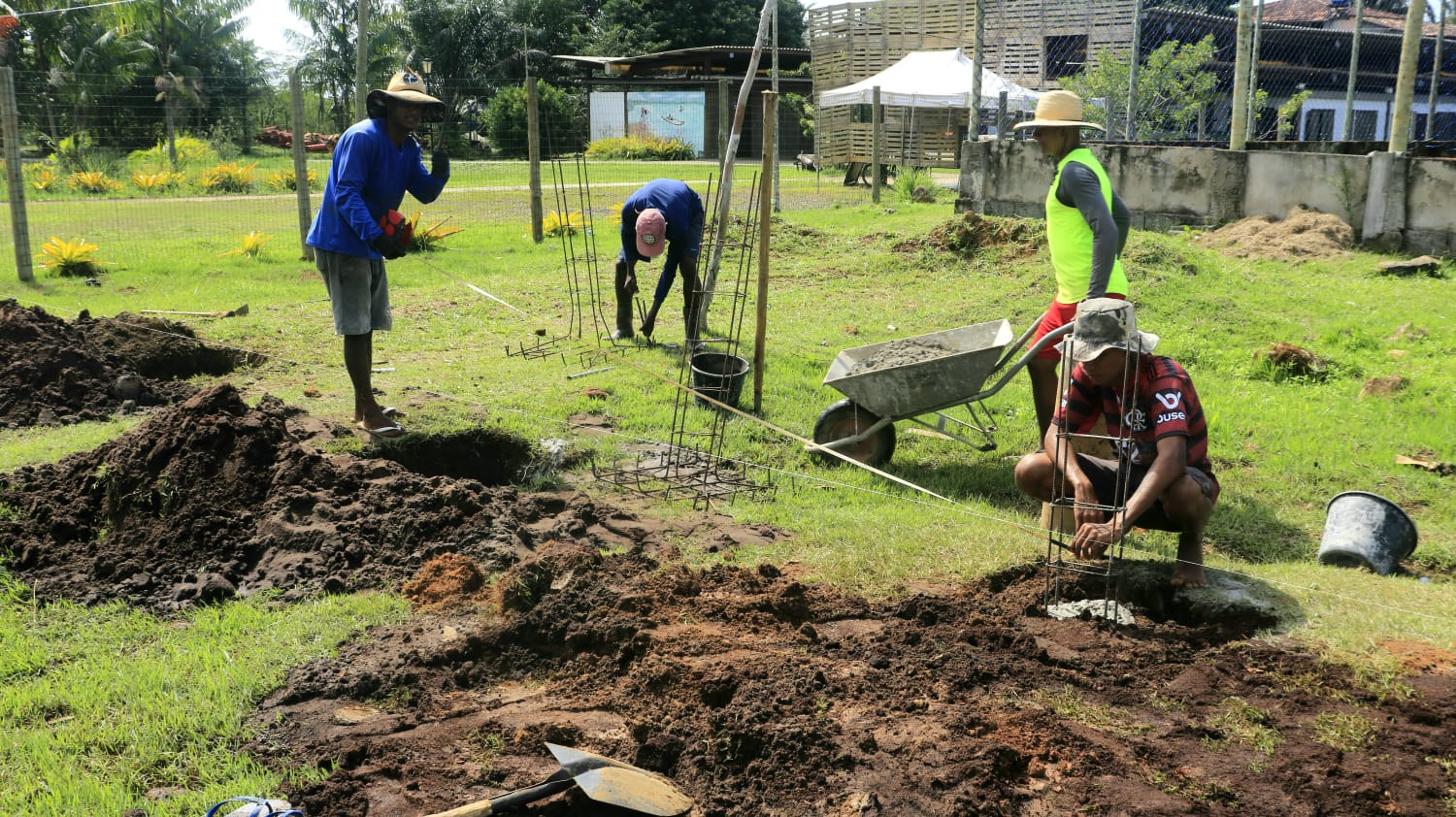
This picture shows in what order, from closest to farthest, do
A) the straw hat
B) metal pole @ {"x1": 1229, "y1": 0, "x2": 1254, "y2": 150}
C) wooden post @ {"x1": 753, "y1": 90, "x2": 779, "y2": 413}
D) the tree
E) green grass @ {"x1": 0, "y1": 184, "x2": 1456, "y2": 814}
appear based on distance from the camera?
green grass @ {"x1": 0, "y1": 184, "x2": 1456, "y2": 814}
the straw hat
wooden post @ {"x1": 753, "y1": 90, "x2": 779, "y2": 413}
metal pole @ {"x1": 1229, "y1": 0, "x2": 1254, "y2": 150}
the tree

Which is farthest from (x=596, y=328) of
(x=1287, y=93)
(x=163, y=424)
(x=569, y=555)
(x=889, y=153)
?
(x=1287, y=93)

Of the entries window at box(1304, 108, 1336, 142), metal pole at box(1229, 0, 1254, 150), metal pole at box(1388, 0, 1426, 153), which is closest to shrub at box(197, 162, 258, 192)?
metal pole at box(1229, 0, 1254, 150)

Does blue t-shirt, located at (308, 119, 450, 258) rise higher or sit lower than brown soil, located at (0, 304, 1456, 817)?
higher

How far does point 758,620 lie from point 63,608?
285 centimetres

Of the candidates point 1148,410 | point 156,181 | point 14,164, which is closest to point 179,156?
point 156,181

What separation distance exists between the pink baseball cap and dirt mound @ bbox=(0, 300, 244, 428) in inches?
134

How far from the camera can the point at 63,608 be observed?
14.4 ft

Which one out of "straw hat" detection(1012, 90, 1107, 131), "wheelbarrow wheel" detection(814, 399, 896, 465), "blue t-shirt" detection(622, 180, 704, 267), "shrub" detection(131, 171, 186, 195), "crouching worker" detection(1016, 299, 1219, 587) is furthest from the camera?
"shrub" detection(131, 171, 186, 195)

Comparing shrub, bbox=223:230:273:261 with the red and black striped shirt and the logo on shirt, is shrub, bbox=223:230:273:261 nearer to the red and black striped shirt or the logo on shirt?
the red and black striped shirt

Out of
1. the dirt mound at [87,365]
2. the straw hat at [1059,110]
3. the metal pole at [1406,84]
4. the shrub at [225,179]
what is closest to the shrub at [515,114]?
the shrub at [225,179]

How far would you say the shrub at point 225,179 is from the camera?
1833cm

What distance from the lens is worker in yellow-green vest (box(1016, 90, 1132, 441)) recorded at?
529 cm

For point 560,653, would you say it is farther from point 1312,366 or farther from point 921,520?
point 1312,366

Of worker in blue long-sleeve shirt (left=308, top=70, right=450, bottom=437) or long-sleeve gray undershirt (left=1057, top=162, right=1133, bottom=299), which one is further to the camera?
worker in blue long-sleeve shirt (left=308, top=70, right=450, bottom=437)
